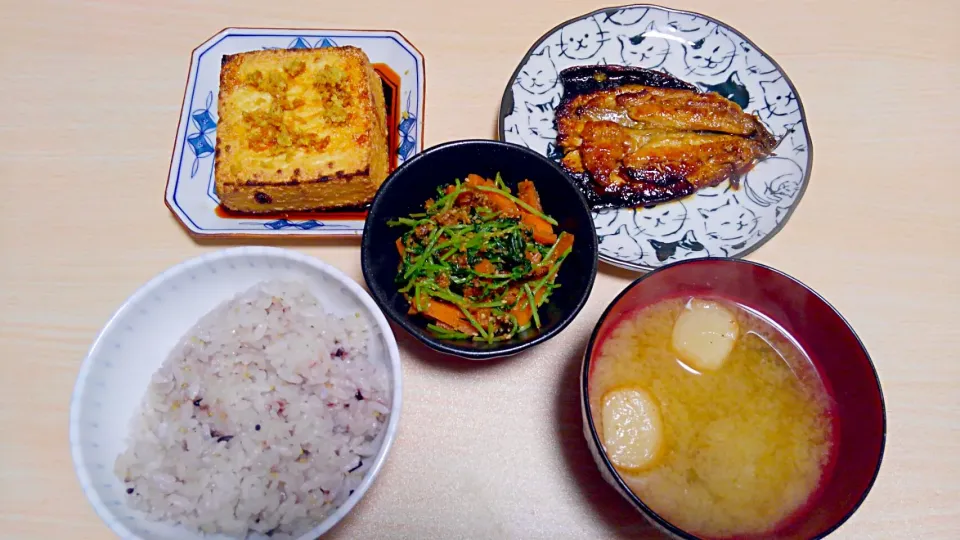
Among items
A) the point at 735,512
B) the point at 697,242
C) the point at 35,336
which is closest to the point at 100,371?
the point at 35,336

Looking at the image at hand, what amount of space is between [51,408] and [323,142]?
3.24ft

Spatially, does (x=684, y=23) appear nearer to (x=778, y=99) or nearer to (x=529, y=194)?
(x=778, y=99)

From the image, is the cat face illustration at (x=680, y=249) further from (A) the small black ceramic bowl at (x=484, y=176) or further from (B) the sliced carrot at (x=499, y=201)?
(B) the sliced carrot at (x=499, y=201)

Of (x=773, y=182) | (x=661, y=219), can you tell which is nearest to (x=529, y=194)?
(x=661, y=219)

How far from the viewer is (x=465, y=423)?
4.96 feet

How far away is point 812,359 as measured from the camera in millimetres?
1324

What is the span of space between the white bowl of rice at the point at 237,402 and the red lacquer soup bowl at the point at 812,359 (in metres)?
0.48

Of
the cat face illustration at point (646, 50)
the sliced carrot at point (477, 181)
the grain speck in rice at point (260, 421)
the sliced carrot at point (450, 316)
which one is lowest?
the grain speck in rice at point (260, 421)

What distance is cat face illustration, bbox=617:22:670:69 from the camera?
1916 mm

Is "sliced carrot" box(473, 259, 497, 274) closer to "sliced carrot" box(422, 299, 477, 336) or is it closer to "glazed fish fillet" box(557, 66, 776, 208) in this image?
"sliced carrot" box(422, 299, 477, 336)

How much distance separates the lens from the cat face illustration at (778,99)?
5.92 ft

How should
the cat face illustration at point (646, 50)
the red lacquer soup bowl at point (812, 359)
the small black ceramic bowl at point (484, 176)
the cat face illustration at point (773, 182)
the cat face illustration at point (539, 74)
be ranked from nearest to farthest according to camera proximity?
1. the red lacquer soup bowl at point (812, 359)
2. the small black ceramic bowl at point (484, 176)
3. the cat face illustration at point (773, 182)
4. the cat face illustration at point (539, 74)
5. the cat face illustration at point (646, 50)

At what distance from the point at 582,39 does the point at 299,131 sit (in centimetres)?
94

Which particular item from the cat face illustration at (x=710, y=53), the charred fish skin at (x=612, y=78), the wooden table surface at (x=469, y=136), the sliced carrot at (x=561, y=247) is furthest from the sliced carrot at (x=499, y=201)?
the cat face illustration at (x=710, y=53)
